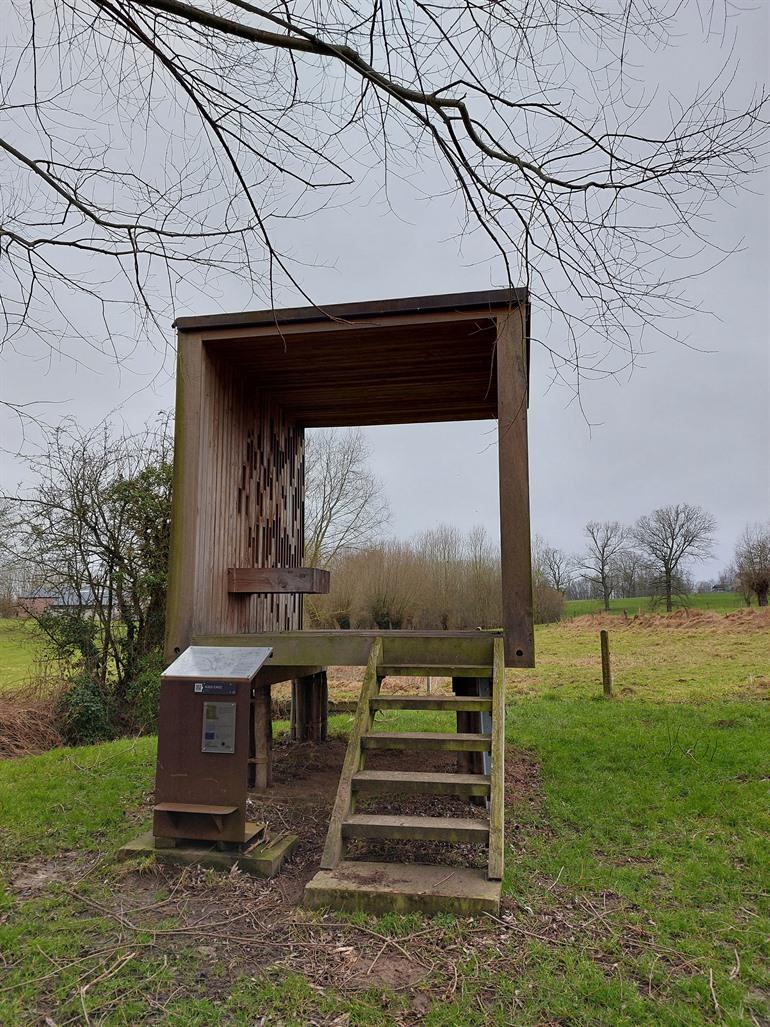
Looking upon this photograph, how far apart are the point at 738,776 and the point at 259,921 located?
457cm

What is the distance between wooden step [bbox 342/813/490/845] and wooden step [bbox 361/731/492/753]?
454mm

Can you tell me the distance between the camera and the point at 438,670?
198 inches

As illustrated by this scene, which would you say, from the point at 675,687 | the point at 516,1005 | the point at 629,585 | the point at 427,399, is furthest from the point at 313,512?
the point at 629,585

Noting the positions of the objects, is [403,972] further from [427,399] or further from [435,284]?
[427,399]

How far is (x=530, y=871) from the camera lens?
14.0 feet

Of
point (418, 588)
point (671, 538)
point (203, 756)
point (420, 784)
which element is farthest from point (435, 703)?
point (671, 538)

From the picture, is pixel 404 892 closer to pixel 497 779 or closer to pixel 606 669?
pixel 497 779

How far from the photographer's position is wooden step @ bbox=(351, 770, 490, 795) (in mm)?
4172

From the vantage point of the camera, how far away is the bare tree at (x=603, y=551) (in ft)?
118

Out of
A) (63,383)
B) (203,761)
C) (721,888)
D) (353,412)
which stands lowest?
(721,888)

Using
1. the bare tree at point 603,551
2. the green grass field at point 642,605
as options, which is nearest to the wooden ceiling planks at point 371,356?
the green grass field at point 642,605

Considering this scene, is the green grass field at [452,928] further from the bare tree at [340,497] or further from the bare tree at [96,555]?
the bare tree at [340,497]

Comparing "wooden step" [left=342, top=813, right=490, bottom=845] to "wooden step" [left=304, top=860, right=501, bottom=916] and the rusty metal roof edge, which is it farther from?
the rusty metal roof edge

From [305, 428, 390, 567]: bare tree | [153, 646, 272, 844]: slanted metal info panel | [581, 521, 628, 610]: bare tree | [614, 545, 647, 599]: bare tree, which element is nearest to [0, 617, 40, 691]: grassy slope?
[153, 646, 272, 844]: slanted metal info panel
